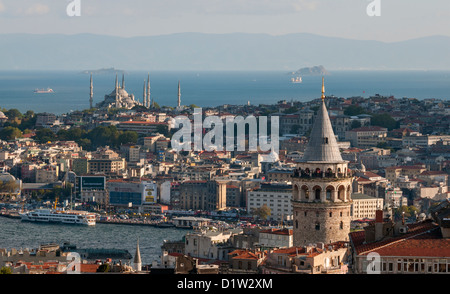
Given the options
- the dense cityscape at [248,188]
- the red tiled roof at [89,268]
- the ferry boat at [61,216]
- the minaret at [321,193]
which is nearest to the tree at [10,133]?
the dense cityscape at [248,188]

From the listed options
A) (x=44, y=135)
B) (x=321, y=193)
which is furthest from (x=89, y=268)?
(x=44, y=135)

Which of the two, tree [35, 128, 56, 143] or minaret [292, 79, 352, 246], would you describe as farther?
tree [35, 128, 56, 143]

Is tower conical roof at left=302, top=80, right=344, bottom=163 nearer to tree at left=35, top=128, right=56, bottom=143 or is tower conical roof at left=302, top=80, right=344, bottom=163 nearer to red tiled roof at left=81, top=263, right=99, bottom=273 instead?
red tiled roof at left=81, top=263, right=99, bottom=273

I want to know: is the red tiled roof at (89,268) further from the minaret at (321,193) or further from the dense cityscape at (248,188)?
the minaret at (321,193)

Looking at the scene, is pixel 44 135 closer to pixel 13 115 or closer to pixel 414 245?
pixel 13 115

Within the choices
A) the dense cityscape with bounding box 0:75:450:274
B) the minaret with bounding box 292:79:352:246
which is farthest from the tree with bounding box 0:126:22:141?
the minaret with bounding box 292:79:352:246
